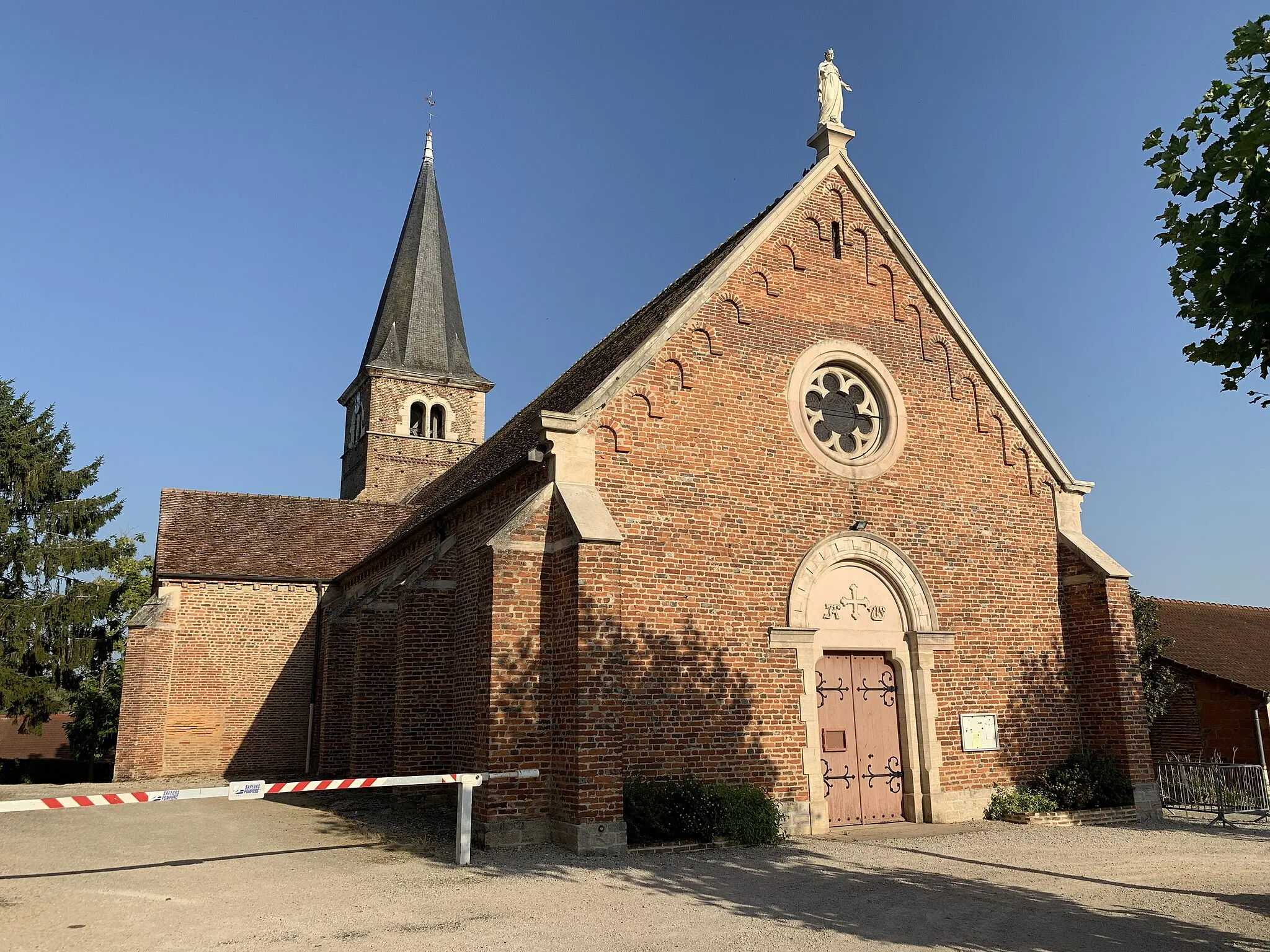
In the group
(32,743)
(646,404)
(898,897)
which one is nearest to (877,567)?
(646,404)

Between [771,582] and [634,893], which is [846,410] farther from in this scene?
[634,893]

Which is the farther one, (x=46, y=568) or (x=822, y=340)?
(x=46, y=568)

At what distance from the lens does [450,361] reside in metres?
40.5

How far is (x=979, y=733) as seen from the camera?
1319 centimetres

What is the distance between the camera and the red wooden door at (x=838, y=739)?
1227 centimetres

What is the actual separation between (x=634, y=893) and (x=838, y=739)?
208 inches

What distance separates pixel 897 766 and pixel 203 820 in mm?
10124

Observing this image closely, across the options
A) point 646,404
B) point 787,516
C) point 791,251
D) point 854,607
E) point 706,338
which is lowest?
point 854,607

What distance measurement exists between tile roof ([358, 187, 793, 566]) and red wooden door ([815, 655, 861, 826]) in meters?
5.17

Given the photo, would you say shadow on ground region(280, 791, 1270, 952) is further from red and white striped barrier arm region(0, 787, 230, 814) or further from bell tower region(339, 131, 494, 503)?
bell tower region(339, 131, 494, 503)

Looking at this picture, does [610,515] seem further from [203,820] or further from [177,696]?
[177,696]

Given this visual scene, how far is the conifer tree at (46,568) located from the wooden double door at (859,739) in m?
26.1

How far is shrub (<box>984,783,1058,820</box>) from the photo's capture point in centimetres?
1281

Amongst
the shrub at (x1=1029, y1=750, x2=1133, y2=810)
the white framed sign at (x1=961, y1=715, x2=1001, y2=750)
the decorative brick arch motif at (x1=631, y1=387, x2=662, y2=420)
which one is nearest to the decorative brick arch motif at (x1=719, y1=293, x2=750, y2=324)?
the decorative brick arch motif at (x1=631, y1=387, x2=662, y2=420)
